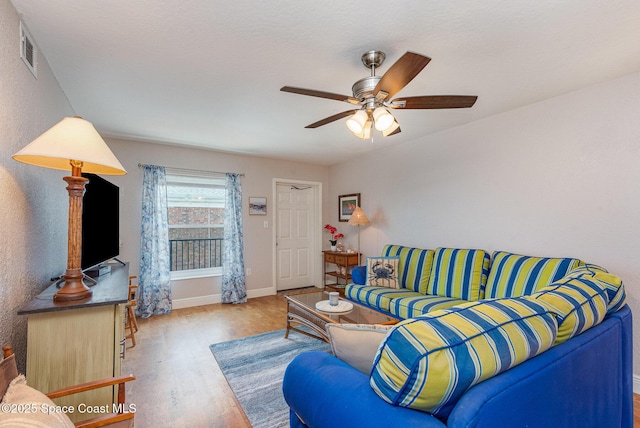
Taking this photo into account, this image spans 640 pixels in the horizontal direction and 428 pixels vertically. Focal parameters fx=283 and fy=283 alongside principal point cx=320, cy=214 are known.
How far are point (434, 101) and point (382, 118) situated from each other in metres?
0.37

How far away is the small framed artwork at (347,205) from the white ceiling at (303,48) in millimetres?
2061

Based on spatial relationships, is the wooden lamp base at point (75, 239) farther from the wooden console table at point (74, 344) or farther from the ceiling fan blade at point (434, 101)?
the ceiling fan blade at point (434, 101)

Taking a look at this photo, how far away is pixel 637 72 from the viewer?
2047 mm

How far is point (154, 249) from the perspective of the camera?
3.71m

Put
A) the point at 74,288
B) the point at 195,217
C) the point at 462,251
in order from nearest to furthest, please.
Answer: the point at 74,288 < the point at 462,251 < the point at 195,217

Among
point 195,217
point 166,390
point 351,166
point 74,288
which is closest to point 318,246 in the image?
point 351,166

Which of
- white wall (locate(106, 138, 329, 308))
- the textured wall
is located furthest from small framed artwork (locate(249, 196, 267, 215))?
the textured wall

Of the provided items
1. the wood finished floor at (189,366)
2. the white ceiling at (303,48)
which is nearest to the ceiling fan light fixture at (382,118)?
the white ceiling at (303,48)

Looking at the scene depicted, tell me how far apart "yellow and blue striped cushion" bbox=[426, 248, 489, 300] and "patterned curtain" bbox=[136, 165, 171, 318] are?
3.36 metres

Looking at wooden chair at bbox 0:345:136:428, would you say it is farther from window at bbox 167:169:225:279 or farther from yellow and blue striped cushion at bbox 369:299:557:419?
window at bbox 167:169:225:279

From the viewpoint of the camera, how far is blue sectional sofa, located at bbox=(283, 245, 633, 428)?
73 centimetres

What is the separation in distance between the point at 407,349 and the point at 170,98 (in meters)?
2.68

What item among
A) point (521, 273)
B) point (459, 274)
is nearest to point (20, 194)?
A: point (459, 274)

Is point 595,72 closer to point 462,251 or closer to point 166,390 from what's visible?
point 462,251
